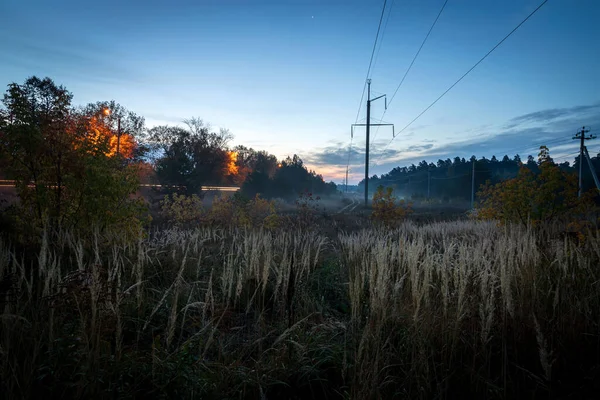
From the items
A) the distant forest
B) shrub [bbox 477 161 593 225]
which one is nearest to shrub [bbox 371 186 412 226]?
shrub [bbox 477 161 593 225]

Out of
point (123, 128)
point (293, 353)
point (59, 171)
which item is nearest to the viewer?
point (293, 353)

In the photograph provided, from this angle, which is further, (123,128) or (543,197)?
(123,128)

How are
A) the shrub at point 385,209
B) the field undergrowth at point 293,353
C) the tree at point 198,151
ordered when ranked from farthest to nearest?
the tree at point 198,151 < the shrub at point 385,209 < the field undergrowth at point 293,353

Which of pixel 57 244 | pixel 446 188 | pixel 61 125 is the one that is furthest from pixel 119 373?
pixel 446 188

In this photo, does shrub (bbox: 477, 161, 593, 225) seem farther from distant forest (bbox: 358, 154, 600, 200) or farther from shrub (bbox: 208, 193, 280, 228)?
distant forest (bbox: 358, 154, 600, 200)

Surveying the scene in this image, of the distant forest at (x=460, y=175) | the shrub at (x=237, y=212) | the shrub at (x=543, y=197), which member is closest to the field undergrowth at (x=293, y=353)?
the shrub at (x=543, y=197)

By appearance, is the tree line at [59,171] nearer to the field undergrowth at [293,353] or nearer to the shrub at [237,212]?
the field undergrowth at [293,353]

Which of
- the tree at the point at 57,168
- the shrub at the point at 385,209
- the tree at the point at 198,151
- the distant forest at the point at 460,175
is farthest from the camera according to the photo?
the distant forest at the point at 460,175

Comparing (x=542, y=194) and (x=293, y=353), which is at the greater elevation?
(x=542, y=194)

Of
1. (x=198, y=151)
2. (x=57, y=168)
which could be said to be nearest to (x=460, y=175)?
(x=198, y=151)

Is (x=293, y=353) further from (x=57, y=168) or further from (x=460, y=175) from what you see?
(x=460, y=175)

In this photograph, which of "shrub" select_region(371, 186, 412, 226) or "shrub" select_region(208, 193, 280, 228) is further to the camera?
"shrub" select_region(208, 193, 280, 228)

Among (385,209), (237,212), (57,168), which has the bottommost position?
(237,212)

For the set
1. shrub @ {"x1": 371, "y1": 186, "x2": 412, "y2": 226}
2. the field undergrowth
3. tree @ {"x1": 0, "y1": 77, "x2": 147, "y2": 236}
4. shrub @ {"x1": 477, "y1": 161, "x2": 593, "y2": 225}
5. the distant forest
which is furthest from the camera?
the distant forest
